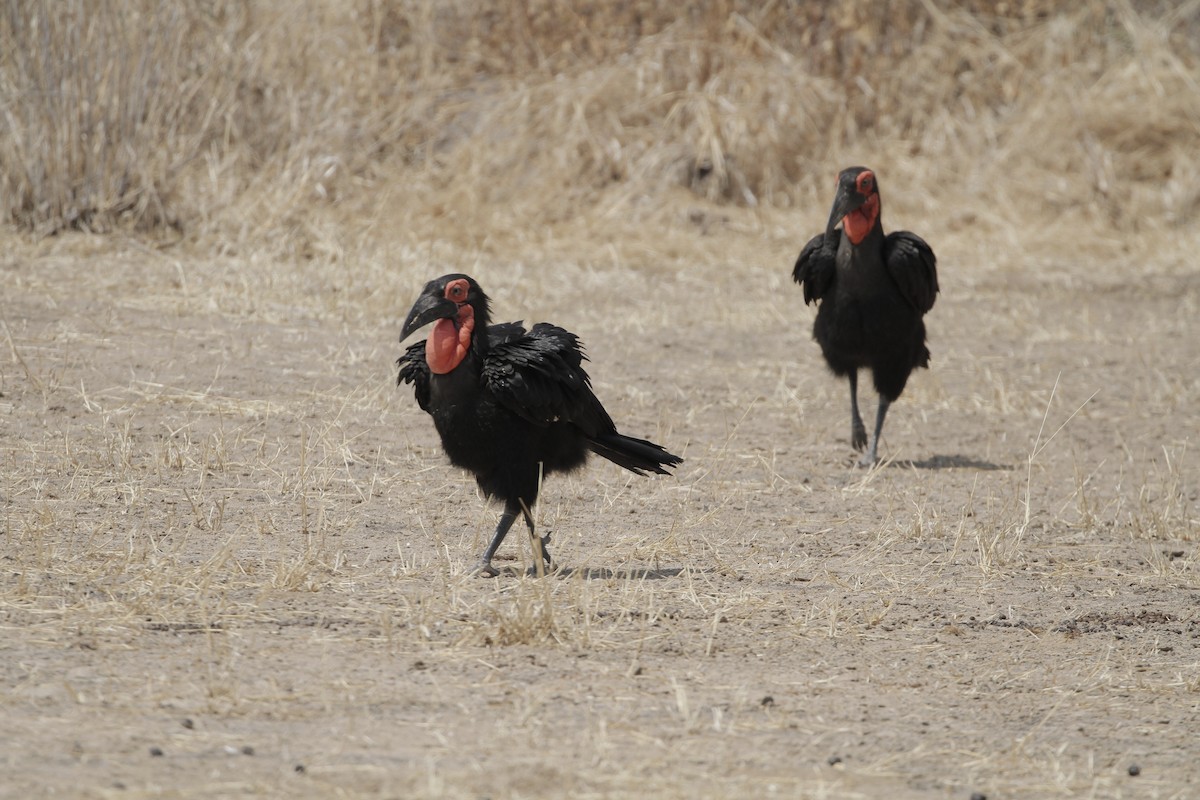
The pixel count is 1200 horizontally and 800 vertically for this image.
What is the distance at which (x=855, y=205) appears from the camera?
6762 mm

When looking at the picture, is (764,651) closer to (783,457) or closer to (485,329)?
(485,329)

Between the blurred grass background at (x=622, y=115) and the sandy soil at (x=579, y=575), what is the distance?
5.48 ft

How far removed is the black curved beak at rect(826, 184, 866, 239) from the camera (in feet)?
22.1

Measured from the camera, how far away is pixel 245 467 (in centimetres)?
566

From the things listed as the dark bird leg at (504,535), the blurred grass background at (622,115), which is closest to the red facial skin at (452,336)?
the dark bird leg at (504,535)

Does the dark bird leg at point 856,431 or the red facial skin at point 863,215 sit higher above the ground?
the red facial skin at point 863,215

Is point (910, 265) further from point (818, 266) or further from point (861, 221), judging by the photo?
point (818, 266)

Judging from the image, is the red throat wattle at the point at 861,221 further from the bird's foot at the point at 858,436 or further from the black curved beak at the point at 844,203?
the bird's foot at the point at 858,436

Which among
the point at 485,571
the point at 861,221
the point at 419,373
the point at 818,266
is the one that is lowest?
the point at 485,571

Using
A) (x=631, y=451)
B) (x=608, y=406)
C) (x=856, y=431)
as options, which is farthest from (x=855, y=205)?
(x=631, y=451)

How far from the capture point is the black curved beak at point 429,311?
4.55m

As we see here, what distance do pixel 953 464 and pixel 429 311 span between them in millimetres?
3237

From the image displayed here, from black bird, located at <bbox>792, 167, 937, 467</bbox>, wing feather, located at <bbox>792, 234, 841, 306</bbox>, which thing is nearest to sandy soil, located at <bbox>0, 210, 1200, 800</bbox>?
black bird, located at <bbox>792, 167, 937, 467</bbox>

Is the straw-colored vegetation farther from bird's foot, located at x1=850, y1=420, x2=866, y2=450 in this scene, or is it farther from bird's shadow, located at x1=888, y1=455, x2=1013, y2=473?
bird's foot, located at x1=850, y1=420, x2=866, y2=450
